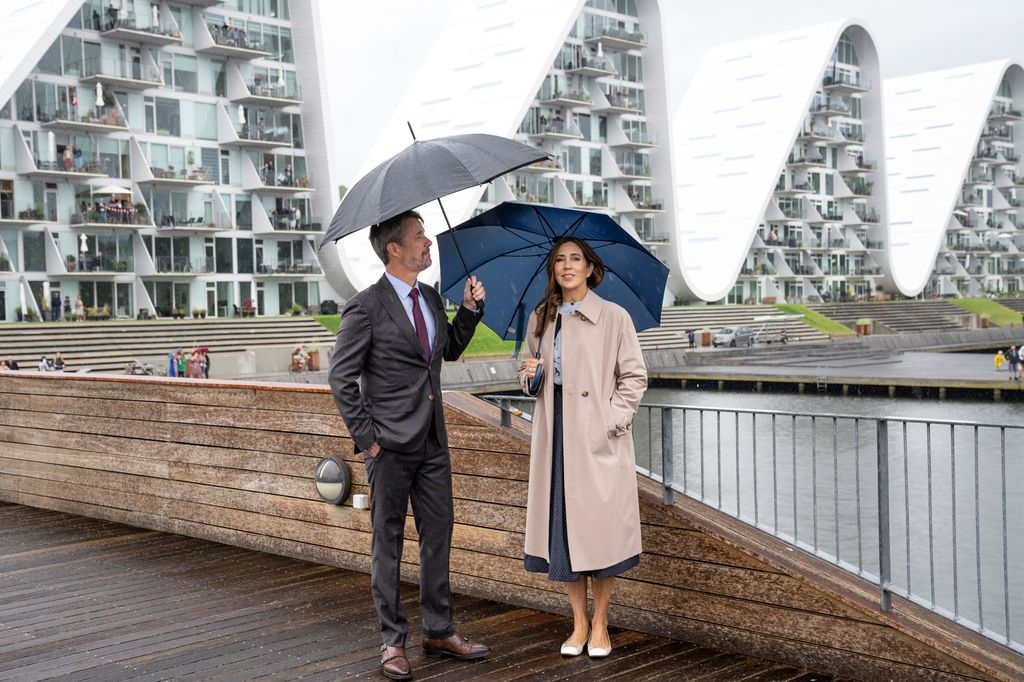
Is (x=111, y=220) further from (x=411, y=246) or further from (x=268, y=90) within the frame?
(x=411, y=246)

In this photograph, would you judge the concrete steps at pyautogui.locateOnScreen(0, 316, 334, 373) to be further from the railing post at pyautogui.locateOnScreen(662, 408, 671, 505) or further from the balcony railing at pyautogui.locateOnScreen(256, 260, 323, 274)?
the railing post at pyautogui.locateOnScreen(662, 408, 671, 505)

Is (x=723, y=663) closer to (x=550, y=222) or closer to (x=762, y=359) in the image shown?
(x=550, y=222)

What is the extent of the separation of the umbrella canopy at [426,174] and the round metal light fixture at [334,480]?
2674 mm

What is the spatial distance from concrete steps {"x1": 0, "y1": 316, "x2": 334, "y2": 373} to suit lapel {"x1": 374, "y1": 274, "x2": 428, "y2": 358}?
30.7 m

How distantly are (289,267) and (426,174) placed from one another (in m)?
43.7

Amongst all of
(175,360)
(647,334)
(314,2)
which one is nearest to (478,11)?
(314,2)

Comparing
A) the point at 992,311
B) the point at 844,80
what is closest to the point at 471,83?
the point at 844,80

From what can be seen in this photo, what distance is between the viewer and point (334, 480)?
726 centimetres

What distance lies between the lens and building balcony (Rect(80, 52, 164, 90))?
41750mm

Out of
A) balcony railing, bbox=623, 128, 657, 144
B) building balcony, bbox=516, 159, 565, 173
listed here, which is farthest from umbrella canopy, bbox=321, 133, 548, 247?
balcony railing, bbox=623, 128, 657, 144

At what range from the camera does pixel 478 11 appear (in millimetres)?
61219

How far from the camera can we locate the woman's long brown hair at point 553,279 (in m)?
5.24

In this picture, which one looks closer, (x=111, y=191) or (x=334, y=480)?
(x=334, y=480)

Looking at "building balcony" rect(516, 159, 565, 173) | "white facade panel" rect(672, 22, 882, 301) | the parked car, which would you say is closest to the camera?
the parked car
